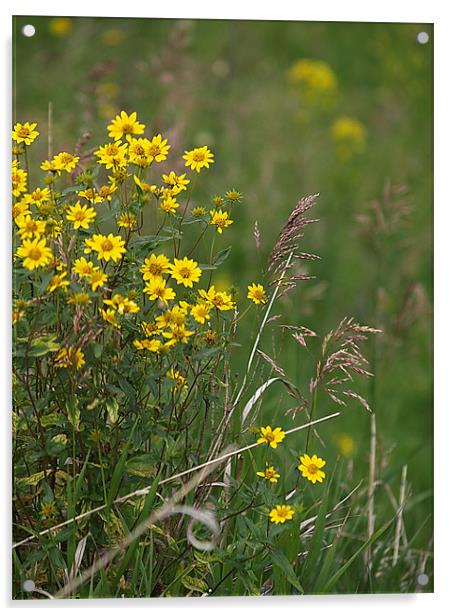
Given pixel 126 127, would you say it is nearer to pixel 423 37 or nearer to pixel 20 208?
pixel 20 208

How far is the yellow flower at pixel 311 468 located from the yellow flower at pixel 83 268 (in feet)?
1.55

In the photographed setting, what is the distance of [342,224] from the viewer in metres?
2.96

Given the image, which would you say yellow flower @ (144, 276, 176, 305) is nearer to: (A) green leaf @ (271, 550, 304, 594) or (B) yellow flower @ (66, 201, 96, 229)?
(B) yellow flower @ (66, 201, 96, 229)

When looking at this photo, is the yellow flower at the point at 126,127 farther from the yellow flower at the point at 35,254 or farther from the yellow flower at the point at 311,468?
the yellow flower at the point at 311,468

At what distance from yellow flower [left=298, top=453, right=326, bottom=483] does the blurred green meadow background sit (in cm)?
19

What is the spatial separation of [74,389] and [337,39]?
1.73 m

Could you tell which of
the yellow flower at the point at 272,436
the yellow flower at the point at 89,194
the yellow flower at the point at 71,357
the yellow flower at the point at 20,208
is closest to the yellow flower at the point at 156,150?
the yellow flower at the point at 89,194

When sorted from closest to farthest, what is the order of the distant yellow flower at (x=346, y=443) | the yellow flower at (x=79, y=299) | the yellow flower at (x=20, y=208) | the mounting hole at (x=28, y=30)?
the yellow flower at (x=79, y=299), the yellow flower at (x=20, y=208), the mounting hole at (x=28, y=30), the distant yellow flower at (x=346, y=443)

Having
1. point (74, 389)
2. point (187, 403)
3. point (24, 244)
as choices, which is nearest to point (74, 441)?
point (74, 389)

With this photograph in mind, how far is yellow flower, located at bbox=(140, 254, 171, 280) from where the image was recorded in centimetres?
154

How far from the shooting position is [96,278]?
149 centimetres

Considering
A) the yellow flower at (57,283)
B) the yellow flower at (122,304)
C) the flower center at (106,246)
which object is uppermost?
the flower center at (106,246)

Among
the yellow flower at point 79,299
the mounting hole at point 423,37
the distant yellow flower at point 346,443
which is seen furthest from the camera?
the distant yellow flower at point 346,443

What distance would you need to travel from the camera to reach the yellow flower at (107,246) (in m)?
1.49
